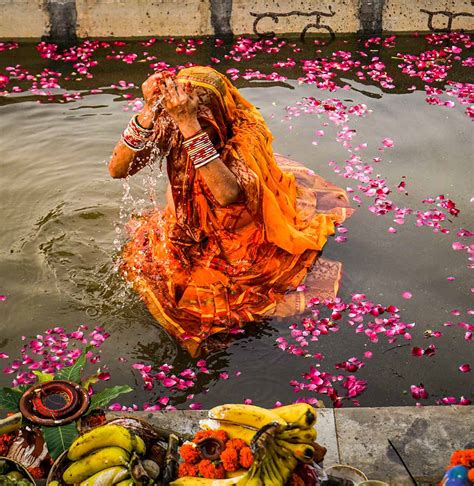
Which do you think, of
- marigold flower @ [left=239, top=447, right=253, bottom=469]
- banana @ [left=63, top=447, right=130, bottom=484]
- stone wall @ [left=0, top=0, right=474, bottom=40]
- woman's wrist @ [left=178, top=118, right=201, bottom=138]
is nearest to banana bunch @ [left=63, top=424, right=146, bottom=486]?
banana @ [left=63, top=447, right=130, bottom=484]

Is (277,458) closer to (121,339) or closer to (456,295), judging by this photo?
(121,339)

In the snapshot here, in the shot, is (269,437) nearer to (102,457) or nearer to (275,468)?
(275,468)

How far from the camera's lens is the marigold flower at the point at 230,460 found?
295 cm

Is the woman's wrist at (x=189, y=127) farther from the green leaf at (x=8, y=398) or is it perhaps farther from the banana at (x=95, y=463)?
the banana at (x=95, y=463)

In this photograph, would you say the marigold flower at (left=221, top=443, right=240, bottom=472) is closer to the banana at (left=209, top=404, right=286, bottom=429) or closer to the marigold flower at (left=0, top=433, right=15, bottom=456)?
the banana at (left=209, top=404, right=286, bottom=429)

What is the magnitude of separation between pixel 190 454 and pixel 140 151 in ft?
9.34

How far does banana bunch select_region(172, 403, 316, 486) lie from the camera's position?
2.73m

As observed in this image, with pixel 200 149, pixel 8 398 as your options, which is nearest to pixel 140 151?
pixel 200 149

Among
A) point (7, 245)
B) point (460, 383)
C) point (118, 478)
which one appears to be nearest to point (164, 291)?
point (7, 245)

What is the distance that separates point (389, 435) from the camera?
13.6 ft

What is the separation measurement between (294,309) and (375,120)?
3.86 metres

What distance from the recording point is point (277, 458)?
2.79m

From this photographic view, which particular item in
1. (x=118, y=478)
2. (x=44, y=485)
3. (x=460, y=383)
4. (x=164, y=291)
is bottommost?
(x=460, y=383)

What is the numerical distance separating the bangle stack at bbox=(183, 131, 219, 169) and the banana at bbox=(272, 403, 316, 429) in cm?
228
